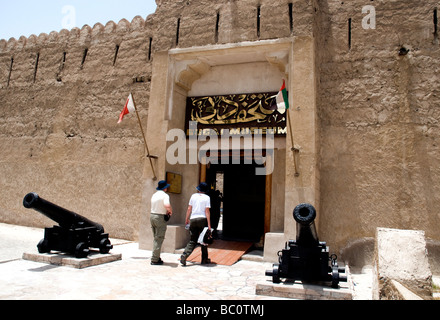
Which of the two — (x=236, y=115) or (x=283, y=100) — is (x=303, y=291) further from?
(x=236, y=115)

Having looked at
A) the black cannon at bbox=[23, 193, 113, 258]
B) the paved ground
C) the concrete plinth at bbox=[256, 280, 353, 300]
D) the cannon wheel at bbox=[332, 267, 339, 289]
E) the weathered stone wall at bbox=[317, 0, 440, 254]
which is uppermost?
the weathered stone wall at bbox=[317, 0, 440, 254]

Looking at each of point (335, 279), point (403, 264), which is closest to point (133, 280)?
point (335, 279)

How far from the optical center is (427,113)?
A: 7012 millimetres

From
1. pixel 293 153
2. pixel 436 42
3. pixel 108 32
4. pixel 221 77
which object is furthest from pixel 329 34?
pixel 108 32

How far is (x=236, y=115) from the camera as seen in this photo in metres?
8.12

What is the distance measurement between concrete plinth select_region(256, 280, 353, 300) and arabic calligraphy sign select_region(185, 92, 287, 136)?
12.8ft

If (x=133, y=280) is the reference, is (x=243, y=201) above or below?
above

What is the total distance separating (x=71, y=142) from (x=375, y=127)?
8013 millimetres

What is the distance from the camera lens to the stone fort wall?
278 inches

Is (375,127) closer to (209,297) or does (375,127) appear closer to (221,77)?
(221,77)

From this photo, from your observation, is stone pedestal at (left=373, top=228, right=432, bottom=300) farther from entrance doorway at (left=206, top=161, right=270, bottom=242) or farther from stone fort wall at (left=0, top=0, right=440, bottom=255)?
entrance doorway at (left=206, top=161, right=270, bottom=242)

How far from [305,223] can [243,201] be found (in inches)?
278

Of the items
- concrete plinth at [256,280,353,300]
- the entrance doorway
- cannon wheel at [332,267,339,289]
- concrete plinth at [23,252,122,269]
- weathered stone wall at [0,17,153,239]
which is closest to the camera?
concrete plinth at [256,280,353,300]

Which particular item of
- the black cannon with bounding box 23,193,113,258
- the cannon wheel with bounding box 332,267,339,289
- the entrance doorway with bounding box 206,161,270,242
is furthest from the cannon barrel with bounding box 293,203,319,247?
the entrance doorway with bounding box 206,161,270,242
